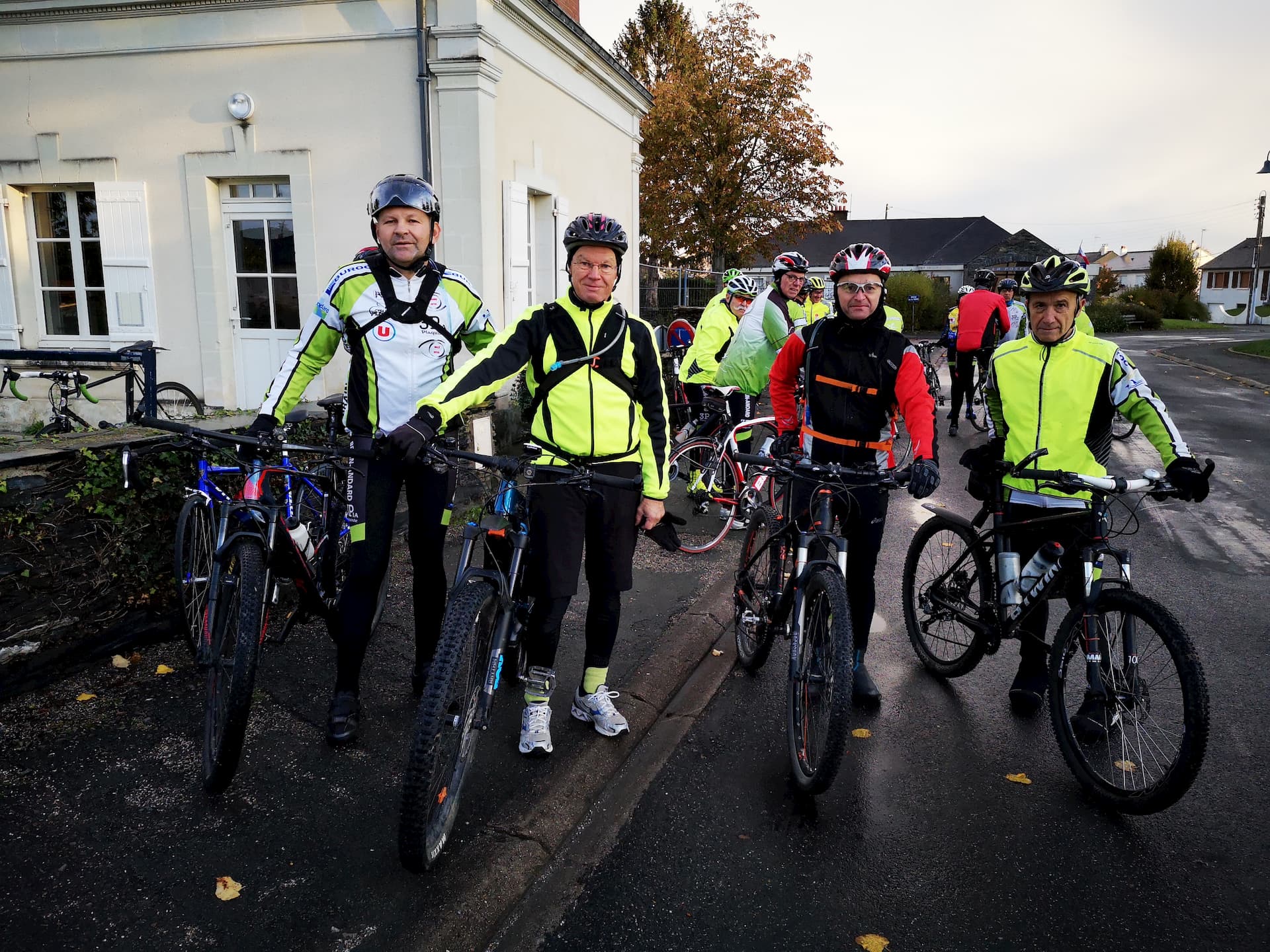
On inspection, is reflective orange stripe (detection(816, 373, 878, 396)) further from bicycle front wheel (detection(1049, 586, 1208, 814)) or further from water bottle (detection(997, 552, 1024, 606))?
bicycle front wheel (detection(1049, 586, 1208, 814))

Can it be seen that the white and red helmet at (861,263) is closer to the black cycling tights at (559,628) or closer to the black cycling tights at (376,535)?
the black cycling tights at (559,628)

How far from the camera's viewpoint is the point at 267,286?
10414 mm

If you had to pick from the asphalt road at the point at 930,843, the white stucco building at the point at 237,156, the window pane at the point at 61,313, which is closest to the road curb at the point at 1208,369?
the white stucco building at the point at 237,156

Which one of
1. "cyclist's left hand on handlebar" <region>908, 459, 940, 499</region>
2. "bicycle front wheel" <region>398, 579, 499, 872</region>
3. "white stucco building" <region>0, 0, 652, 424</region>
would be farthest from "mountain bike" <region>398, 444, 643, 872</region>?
"white stucco building" <region>0, 0, 652, 424</region>

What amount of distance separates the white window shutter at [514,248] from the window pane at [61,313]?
542cm

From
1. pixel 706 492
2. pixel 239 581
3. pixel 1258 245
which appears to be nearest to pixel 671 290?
pixel 706 492

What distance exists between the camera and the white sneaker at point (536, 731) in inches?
143

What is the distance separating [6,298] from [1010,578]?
11.7m

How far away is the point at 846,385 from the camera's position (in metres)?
4.09

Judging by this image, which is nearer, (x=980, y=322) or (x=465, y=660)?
→ (x=465, y=660)

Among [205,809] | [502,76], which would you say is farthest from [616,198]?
[205,809]

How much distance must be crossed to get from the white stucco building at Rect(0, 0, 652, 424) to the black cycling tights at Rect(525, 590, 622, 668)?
21.6 feet

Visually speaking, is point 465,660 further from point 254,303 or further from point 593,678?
point 254,303

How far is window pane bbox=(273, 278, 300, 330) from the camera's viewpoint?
408 inches
